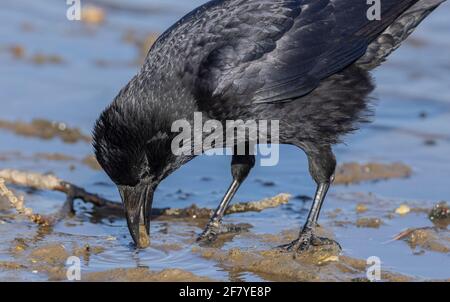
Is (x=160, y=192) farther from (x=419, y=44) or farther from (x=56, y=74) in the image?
(x=419, y=44)

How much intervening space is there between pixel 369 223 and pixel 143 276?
1.97m

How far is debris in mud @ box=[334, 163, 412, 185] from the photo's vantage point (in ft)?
27.9

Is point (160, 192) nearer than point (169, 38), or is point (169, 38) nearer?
point (169, 38)

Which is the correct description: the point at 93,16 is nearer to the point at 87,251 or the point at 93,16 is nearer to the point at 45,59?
the point at 45,59

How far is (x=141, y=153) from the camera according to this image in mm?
6594

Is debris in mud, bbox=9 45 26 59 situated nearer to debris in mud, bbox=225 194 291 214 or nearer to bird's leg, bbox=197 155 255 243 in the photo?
bird's leg, bbox=197 155 255 243

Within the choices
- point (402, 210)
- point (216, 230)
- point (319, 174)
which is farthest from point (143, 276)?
point (402, 210)

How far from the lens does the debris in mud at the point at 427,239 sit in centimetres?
680

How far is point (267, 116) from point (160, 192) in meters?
1.63

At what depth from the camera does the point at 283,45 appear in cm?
720
